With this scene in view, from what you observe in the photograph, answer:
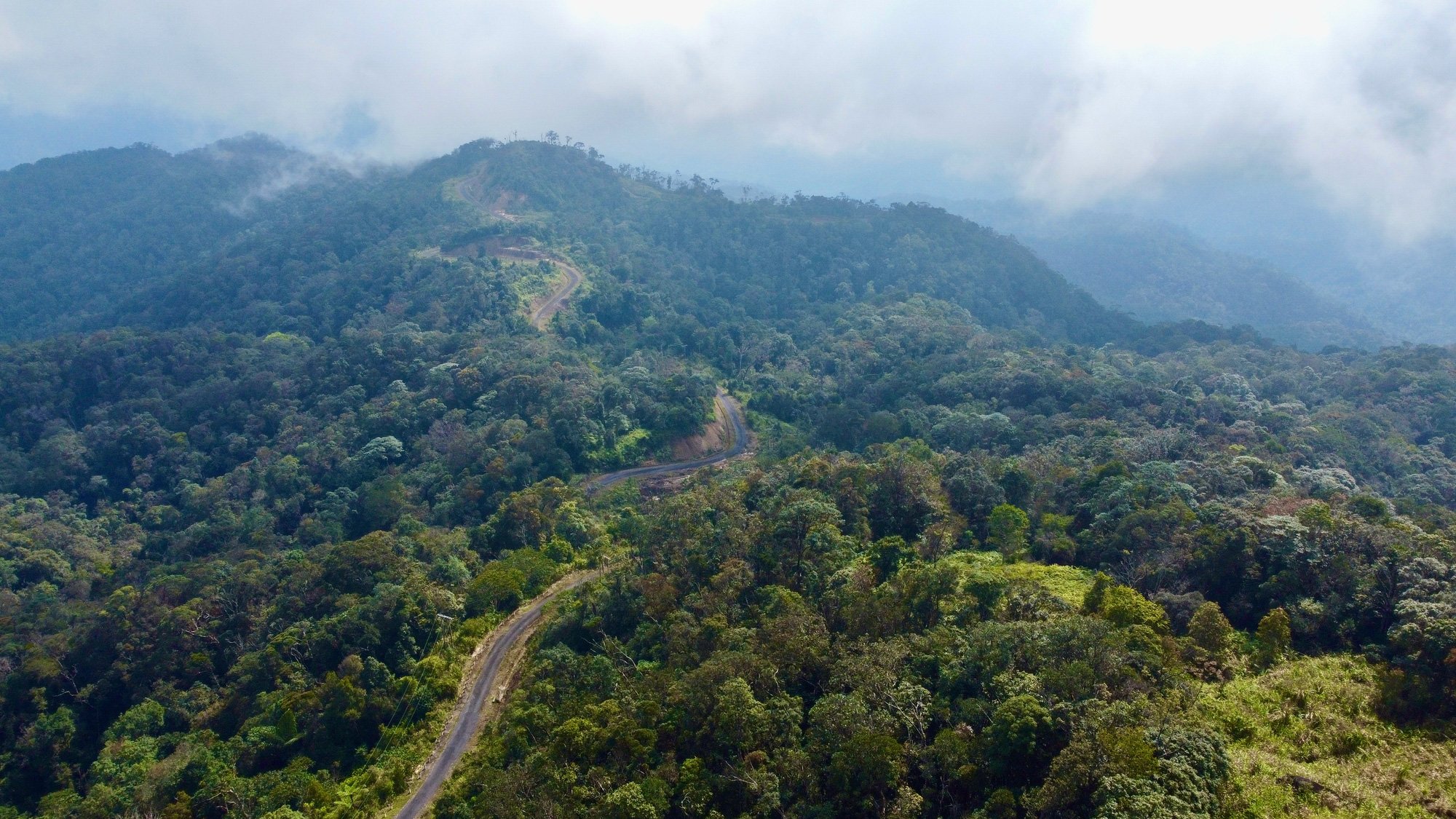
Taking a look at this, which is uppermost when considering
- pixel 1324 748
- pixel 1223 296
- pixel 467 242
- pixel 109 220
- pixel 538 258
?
pixel 1223 296

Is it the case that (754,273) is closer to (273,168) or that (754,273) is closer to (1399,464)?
(1399,464)

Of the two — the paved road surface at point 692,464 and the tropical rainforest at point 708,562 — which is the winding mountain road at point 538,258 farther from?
the paved road surface at point 692,464

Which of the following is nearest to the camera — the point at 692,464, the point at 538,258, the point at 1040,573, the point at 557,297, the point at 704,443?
the point at 1040,573

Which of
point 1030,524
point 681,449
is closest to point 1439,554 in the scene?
point 1030,524

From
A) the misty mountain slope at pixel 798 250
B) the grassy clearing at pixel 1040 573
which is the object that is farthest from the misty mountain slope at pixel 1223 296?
the grassy clearing at pixel 1040 573

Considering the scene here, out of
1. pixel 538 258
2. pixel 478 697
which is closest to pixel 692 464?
pixel 478 697

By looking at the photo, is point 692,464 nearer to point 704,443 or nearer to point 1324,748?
point 704,443

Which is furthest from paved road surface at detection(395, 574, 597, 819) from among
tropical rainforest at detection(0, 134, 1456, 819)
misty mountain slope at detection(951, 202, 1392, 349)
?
misty mountain slope at detection(951, 202, 1392, 349)
